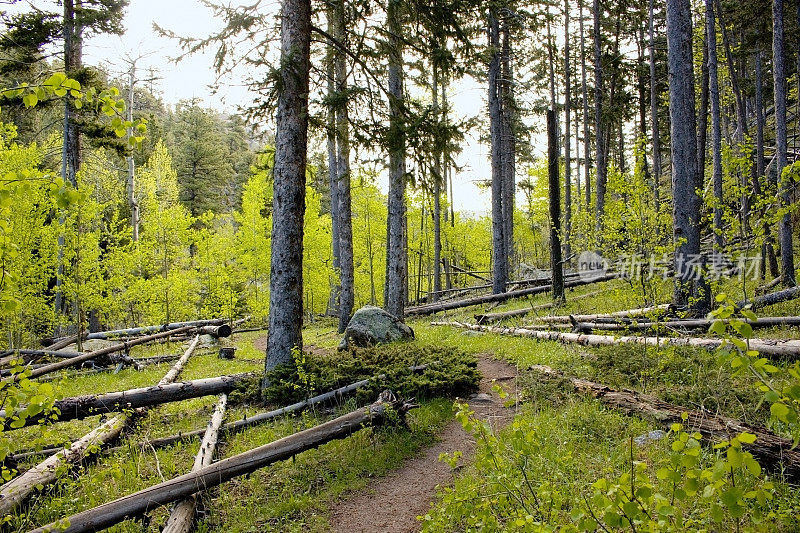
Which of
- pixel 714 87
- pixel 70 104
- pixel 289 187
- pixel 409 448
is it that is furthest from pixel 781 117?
pixel 70 104

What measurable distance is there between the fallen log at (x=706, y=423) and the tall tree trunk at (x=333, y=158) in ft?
19.8

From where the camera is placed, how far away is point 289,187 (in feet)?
25.3

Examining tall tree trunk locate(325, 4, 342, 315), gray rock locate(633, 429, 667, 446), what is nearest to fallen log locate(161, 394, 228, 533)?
gray rock locate(633, 429, 667, 446)

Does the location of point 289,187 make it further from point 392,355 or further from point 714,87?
point 714,87

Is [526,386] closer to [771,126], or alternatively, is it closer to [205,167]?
[771,126]

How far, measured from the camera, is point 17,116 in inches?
778

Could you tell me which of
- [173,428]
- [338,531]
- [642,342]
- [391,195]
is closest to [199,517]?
[338,531]

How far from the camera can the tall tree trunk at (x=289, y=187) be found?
7.71m

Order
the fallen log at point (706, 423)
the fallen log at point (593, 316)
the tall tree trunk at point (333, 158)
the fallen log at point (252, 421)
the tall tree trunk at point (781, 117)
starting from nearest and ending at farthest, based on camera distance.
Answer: the fallen log at point (706, 423) < the fallen log at point (252, 421) < the tall tree trunk at point (333, 158) < the fallen log at point (593, 316) < the tall tree trunk at point (781, 117)

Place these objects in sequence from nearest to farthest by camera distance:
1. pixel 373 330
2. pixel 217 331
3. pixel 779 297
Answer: pixel 779 297 < pixel 373 330 < pixel 217 331

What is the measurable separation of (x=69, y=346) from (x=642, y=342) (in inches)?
655

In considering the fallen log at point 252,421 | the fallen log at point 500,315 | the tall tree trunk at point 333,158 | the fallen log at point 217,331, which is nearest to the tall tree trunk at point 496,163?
the fallen log at point 500,315

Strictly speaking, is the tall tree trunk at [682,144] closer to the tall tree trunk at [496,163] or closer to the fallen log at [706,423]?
the fallen log at [706,423]

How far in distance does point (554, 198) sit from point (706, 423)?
10.3m
